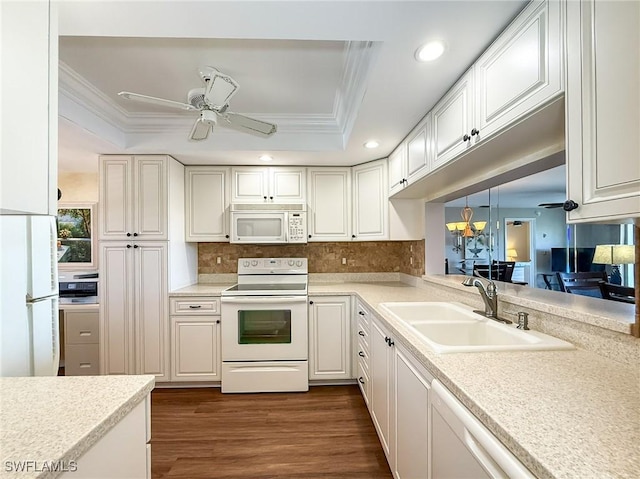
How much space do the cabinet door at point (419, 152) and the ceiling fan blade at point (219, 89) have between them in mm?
1213

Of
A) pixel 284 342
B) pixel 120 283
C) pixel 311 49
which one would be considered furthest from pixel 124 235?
pixel 311 49

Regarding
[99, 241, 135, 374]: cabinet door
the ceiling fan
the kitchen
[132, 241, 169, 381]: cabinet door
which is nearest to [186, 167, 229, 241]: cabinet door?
the kitchen

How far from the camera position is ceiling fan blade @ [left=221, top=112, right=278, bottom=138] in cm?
185

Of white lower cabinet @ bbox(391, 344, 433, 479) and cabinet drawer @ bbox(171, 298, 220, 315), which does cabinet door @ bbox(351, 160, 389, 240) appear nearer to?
cabinet drawer @ bbox(171, 298, 220, 315)

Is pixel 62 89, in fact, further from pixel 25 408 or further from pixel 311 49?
pixel 25 408

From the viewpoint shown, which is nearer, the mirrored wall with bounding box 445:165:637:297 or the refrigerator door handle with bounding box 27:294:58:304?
the refrigerator door handle with bounding box 27:294:58:304

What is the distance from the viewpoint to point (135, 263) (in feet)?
9.09

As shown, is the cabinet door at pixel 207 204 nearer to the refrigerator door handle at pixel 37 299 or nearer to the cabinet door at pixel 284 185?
the cabinet door at pixel 284 185

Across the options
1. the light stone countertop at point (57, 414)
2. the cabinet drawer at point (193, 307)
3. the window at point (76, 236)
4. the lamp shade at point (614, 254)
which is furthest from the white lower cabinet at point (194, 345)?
the lamp shade at point (614, 254)

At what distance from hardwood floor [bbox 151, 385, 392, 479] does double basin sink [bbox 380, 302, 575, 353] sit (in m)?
0.91

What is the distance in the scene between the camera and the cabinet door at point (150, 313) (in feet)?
9.06

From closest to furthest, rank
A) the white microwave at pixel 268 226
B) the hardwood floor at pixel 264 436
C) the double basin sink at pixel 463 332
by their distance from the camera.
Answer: the double basin sink at pixel 463 332, the hardwood floor at pixel 264 436, the white microwave at pixel 268 226

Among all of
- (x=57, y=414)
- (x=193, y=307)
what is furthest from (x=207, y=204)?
(x=57, y=414)

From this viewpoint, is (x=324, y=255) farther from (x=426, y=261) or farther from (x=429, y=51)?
(x=429, y=51)
